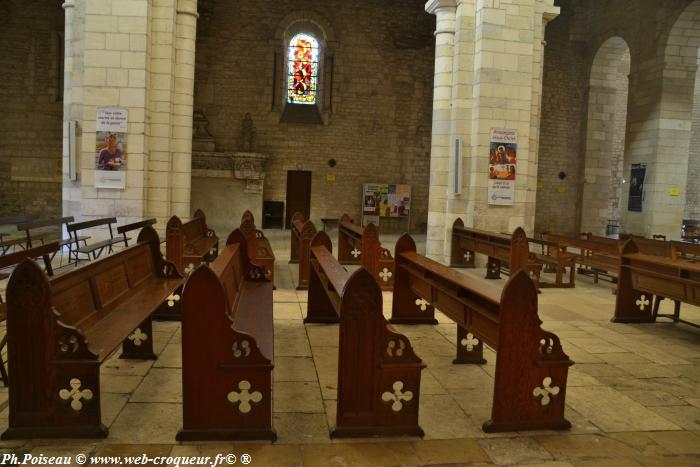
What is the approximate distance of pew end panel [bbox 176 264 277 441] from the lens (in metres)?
2.79

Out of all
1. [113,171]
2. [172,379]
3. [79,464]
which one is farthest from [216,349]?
[113,171]

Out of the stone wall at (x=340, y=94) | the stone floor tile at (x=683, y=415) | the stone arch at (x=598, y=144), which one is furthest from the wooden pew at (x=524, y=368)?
the stone arch at (x=598, y=144)

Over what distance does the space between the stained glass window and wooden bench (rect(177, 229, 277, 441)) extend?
47.7 ft

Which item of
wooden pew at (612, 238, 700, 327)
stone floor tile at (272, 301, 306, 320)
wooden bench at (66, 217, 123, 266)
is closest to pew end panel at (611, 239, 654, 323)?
wooden pew at (612, 238, 700, 327)

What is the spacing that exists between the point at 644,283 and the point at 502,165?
437cm

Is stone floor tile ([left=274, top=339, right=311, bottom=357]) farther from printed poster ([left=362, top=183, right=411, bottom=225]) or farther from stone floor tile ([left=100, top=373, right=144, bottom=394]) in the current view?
printed poster ([left=362, top=183, right=411, bottom=225])

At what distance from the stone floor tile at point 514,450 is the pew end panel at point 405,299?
98.9 inches

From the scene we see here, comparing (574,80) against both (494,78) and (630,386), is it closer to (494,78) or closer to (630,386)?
(494,78)

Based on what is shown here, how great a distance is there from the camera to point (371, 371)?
9.57 feet

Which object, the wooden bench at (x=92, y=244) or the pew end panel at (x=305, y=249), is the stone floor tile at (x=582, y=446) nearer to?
the pew end panel at (x=305, y=249)

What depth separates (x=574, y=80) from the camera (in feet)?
55.9

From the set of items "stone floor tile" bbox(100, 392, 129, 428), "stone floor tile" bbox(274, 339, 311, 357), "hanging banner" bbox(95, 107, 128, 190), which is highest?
"hanging banner" bbox(95, 107, 128, 190)

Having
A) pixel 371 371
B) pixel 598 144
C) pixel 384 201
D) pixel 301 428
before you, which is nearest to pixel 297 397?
pixel 301 428

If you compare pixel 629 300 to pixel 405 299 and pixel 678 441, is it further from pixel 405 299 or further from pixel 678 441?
pixel 678 441
